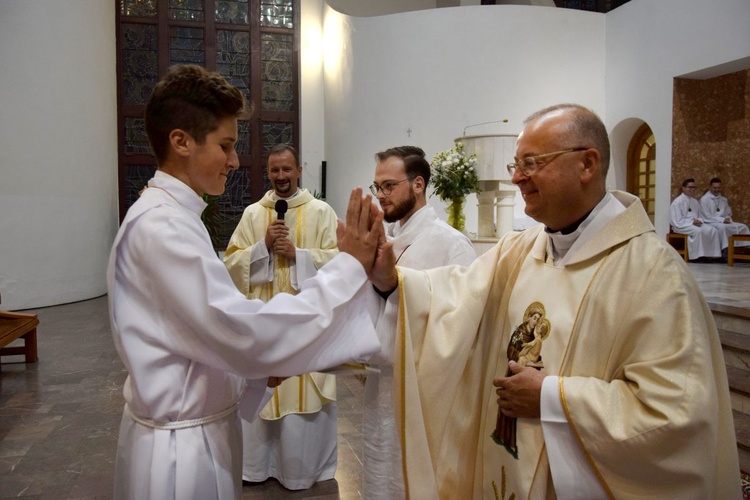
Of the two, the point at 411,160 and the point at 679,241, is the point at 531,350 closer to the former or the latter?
the point at 411,160

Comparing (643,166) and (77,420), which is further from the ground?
(643,166)

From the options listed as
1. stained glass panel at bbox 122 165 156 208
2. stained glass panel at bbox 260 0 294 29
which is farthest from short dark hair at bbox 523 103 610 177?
stained glass panel at bbox 260 0 294 29

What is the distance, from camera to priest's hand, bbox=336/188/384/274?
1736mm

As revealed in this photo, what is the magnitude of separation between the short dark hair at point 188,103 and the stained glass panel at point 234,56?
12525mm

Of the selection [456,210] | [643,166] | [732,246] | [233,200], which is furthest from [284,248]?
[233,200]

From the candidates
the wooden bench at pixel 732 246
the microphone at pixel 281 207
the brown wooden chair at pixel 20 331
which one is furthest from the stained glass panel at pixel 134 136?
the wooden bench at pixel 732 246

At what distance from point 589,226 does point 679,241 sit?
31.3 feet

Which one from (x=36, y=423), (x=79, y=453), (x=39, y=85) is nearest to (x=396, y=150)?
(x=79, y=453)

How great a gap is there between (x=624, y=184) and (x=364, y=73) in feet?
18.2

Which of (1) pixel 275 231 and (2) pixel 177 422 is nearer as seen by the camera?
(2) pixel 177 422

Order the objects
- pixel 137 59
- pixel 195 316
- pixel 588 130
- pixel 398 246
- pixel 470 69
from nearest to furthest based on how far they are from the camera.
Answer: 1. pixel 195 316
2. pixel 588 130
3. pixel 398 246
4. pixel 470 69
5. pixel 137 59

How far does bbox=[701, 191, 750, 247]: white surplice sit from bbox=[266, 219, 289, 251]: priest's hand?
8.66 meters

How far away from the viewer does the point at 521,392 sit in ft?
5.77

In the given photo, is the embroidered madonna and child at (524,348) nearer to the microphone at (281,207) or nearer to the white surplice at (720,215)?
the microphone at (281,207)
